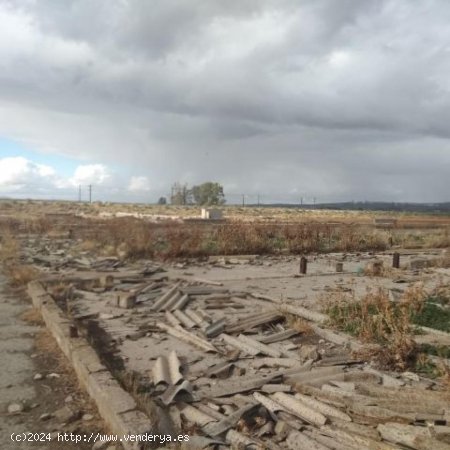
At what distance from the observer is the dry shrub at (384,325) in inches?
262

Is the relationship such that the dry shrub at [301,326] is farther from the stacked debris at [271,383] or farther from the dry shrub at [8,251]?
the dry shrub at [8,251]

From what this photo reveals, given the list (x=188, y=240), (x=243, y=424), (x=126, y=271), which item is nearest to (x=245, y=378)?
(x=243, y=424)

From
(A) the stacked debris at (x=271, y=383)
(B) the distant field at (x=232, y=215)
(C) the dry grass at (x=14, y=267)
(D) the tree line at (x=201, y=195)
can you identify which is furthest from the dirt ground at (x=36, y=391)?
(D) the tree line at (x=201, y=195)

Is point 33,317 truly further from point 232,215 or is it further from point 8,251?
point 232,215

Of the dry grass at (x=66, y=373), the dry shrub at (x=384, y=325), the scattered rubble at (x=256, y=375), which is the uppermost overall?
the dry shrub at (x=384, y=325)

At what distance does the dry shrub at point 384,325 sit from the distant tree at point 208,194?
127 meters

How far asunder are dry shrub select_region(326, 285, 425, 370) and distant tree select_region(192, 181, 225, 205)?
12662 centimetres

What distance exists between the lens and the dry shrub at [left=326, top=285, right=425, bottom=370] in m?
6.65

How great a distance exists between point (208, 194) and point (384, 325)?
130 meters

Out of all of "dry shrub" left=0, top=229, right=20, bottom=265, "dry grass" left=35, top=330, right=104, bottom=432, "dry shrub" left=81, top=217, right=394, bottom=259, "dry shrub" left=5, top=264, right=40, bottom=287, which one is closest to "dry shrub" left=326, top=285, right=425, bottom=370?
"dry grass" left=35, top=330, right=104, bottom=432

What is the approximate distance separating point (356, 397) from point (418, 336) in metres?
2.80

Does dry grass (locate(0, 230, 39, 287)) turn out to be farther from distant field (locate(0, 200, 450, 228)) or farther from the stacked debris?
distant field (locate(0, 200, 450, 228))

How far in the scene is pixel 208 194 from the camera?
137750 mm

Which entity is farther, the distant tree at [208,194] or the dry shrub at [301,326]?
the distant tree at [208,194]
